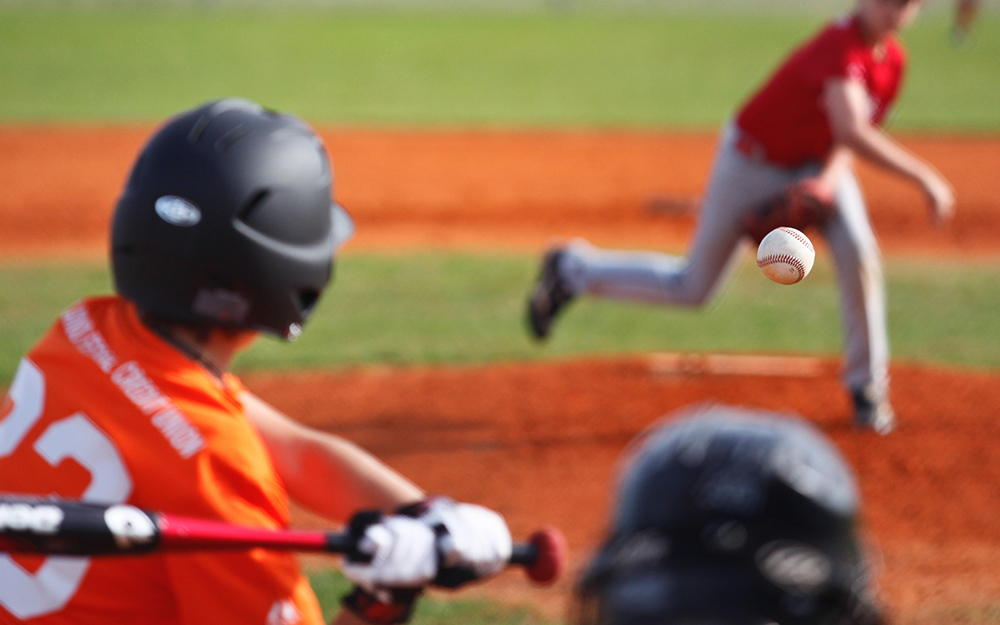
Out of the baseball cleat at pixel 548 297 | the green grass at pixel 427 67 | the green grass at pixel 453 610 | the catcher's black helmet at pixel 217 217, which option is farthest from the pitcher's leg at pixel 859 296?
the green grass at pixel 427 67

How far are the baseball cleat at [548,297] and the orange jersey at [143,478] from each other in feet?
14.6

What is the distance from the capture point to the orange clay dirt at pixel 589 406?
4.56 meters

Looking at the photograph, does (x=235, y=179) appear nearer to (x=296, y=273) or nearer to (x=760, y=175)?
(x=296, y=273)

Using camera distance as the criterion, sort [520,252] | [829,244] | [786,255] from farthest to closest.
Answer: [520,252]
[829,244]
[786,255]

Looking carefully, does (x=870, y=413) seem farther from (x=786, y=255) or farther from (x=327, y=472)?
(x=786, y=255)

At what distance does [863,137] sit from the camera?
17.2ft

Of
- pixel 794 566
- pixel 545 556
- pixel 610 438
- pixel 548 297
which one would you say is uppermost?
pixel 794 566

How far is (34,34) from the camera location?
26.4 m

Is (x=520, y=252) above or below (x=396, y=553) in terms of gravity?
below

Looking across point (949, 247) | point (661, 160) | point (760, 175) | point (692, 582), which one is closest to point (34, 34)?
point (661, 160)

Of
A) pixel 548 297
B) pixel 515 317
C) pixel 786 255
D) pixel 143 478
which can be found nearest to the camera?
pixel 786 255

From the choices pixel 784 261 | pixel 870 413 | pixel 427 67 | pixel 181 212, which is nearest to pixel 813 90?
pixel 870 413

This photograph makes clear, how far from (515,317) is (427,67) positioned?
17.4 m

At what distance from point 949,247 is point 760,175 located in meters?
5.91
